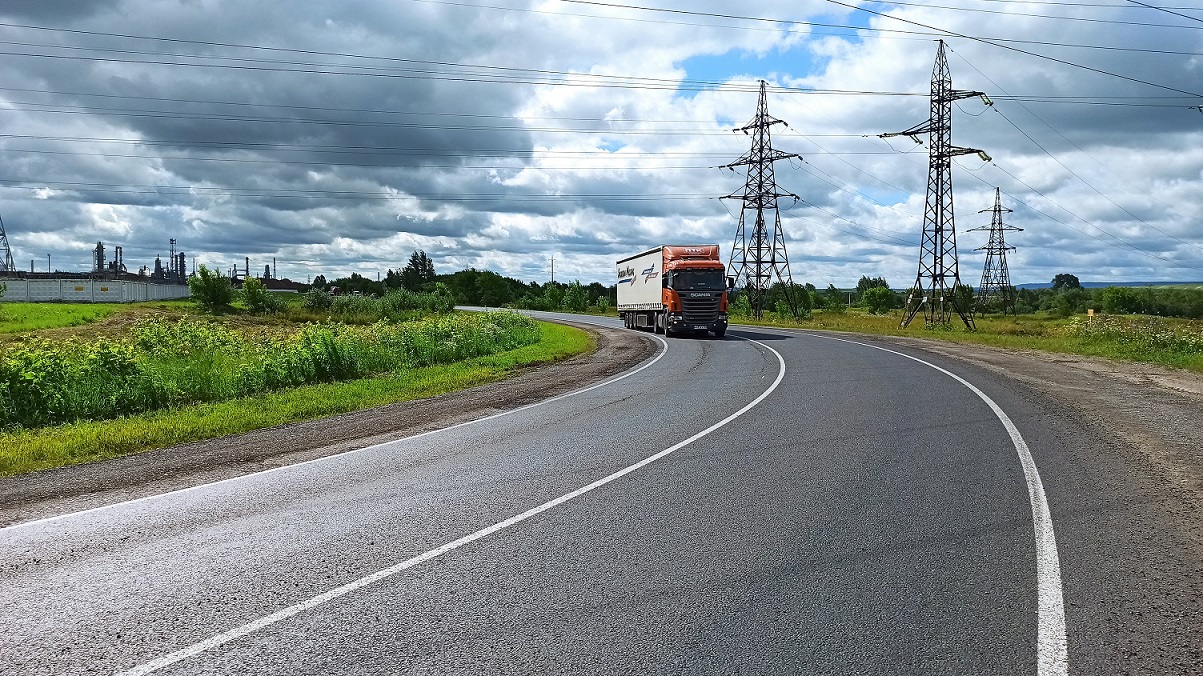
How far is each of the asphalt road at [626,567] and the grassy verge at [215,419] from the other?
353 centimetres

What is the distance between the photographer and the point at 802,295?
3145 inches

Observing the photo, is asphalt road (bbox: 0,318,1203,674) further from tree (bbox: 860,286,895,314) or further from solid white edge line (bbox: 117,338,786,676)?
tree (bbox: 860,286,895,314)

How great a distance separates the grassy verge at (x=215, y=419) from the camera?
34.0 feet

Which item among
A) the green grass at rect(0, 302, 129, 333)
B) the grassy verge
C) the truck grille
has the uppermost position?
the truck grille

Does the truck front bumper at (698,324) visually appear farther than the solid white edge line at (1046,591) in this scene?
Yes

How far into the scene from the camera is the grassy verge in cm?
1037

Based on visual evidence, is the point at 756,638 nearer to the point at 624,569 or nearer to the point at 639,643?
the point at 639,643

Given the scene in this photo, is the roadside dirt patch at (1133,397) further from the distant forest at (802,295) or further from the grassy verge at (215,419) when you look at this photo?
the distant forest at (802,295)

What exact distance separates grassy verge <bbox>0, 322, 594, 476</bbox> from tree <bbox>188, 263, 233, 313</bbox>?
53.3 m

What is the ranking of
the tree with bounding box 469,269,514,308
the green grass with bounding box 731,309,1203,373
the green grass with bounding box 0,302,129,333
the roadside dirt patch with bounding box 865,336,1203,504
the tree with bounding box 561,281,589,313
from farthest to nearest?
the tree with bounding box 469,269,514,308, the tree with bounding box 561,281,589,313, the green grass with bounding box 0,302,129,333, the green grass with bounding box 731,309,1203,373, the roadside dirt patch with bounding box 865,336,1203,504

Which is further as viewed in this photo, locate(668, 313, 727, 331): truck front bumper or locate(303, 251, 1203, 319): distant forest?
locate(303, 251, 1203, 319): distant forest

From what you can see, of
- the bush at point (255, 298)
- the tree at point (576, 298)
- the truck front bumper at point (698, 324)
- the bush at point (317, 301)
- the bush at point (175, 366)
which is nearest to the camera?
the bush at point (175, 366)

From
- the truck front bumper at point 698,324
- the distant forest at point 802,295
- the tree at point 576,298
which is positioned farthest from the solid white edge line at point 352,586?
the tree at point 576,298

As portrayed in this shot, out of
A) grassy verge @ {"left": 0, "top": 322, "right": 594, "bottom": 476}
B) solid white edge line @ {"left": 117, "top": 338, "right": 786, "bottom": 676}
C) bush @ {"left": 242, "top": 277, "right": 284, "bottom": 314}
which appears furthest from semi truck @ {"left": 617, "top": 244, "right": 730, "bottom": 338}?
bush @ {"left": 242, "top": 277, "right": 284, "bottom": 314}
